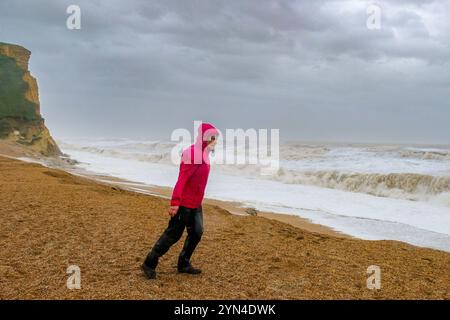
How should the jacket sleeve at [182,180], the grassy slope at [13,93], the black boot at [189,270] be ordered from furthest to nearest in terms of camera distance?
the grassy slope at [13,93]
the black boot at [189,270]
the jacket sleeve at [182,180]

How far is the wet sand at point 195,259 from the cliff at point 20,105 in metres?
29.1

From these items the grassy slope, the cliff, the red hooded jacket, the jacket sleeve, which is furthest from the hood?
the grassy slope

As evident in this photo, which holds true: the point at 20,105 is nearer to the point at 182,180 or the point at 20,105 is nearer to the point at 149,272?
the point at 149,272

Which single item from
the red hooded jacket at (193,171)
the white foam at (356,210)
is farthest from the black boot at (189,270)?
the white foam at (356,210)

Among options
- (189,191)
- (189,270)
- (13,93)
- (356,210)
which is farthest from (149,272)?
(13,93)

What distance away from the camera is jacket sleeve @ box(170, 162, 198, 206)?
495 centimetres

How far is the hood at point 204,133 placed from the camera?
502 cm

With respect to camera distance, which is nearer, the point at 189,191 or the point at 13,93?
the point at 189,191

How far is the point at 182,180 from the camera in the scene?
4996 mm

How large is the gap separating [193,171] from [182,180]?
16 cm

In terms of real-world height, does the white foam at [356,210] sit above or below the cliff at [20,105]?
below

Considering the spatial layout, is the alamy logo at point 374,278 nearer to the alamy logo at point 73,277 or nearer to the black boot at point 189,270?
the black boot at point 189,270

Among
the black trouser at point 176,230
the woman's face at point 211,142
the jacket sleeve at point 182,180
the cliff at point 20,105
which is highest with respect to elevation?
the cliff at point 20,105
